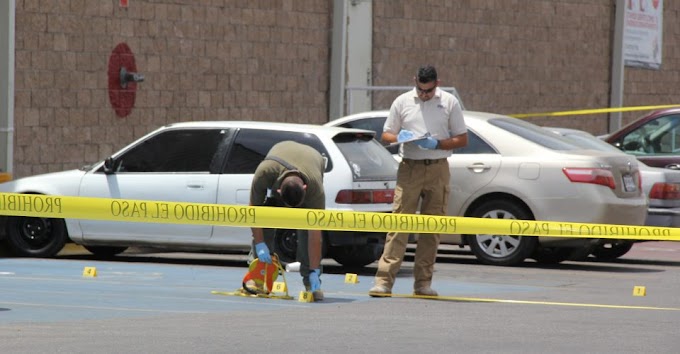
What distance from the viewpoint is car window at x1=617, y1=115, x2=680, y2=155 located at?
18.9 m

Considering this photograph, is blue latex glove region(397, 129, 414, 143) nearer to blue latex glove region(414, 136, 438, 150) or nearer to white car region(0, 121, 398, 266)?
blue latex glove region(414, 136, 438, 150)

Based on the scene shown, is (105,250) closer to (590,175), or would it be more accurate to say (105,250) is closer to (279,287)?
(279,287)

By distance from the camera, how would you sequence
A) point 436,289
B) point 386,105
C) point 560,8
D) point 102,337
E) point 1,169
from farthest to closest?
point 560,8 → point 386,105 → point 1,169 → point 436,289 → point 102,337

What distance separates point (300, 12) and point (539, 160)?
823 cm

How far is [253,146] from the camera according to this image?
48.9 feet

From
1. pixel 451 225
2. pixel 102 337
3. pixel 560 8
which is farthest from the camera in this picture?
pixel 560 8

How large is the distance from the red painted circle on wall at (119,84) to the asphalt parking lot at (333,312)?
15.1 feet

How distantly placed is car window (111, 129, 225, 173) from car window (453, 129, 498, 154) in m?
2.51

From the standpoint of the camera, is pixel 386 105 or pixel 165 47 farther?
pixel 386 105

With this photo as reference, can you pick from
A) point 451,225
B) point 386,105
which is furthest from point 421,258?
point 386,105

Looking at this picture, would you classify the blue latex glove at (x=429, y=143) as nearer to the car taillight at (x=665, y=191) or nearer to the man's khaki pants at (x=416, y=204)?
the man's khaki pants at (x=416, y=204)

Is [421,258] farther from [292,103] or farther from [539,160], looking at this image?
[292,103]

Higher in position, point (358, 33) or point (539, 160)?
point (358, 33)

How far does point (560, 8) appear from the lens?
29734 millimetres
